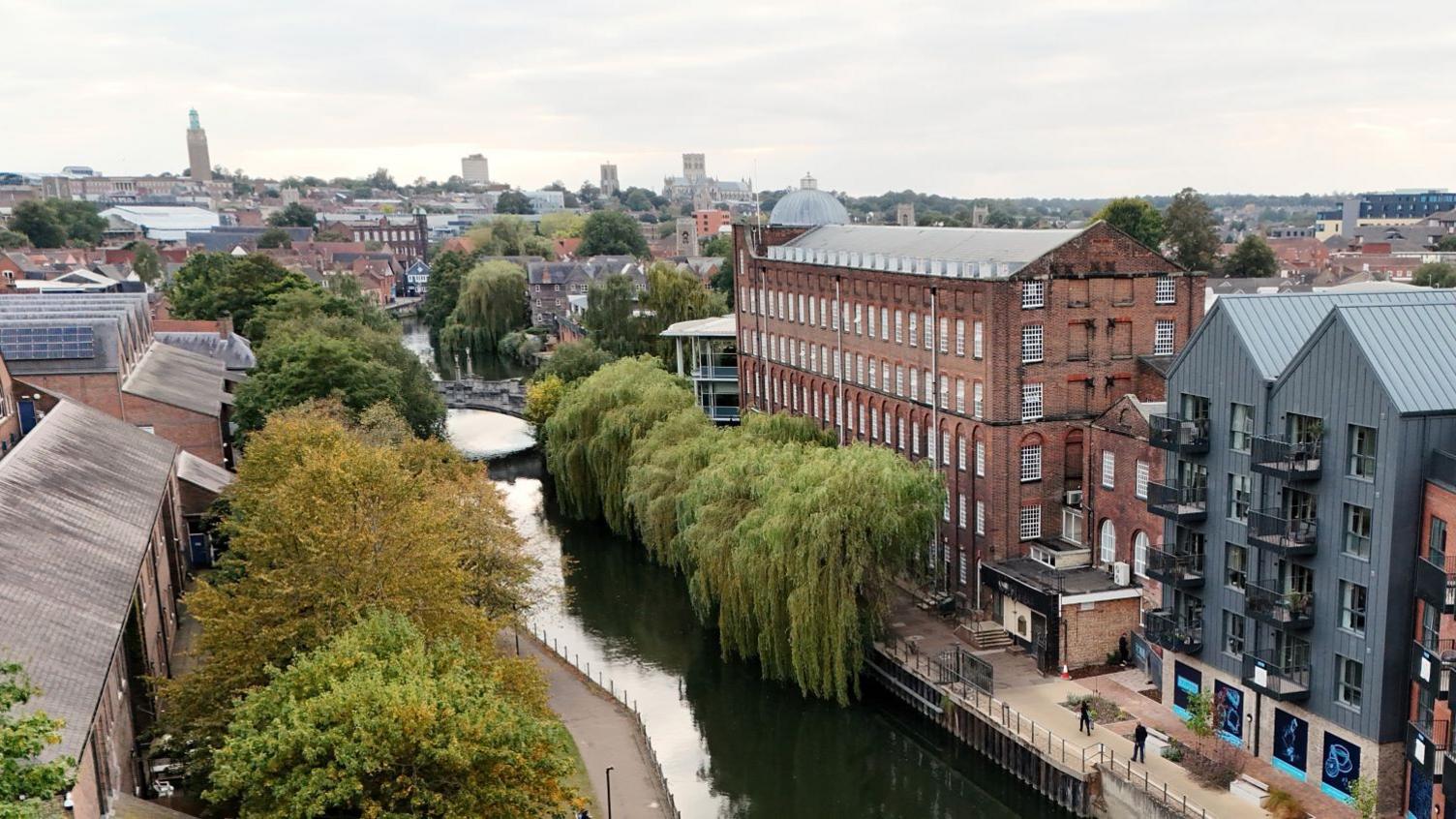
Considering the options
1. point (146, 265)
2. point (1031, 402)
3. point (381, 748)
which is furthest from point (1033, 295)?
point (146, 265)

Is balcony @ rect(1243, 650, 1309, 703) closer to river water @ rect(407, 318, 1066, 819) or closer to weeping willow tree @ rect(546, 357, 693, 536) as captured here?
river water @ rect(407, 318, 1066, 819)

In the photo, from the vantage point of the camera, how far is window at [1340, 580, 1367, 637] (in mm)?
27000

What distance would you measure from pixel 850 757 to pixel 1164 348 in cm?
2025

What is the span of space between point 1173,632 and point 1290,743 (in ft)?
13.8

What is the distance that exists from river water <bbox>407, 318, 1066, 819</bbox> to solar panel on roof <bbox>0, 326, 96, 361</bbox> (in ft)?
77.5

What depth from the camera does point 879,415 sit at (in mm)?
50250

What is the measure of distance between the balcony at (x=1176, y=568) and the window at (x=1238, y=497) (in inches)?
78.2

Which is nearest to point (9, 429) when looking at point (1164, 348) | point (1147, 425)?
point (1147, 425)

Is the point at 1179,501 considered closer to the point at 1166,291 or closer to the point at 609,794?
the point at 1166,291

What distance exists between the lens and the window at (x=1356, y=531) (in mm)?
26750

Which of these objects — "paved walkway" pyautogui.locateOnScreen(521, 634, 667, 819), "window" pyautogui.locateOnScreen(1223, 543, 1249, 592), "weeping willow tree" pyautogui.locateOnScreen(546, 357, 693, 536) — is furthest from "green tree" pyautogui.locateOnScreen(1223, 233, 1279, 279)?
"paved walkway" pyautogui.locateOnScreen(521, 634, 667, 819)

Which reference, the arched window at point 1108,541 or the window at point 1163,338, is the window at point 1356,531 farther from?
the window at point 1163,338

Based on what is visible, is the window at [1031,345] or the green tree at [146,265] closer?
the window at [1031,345]

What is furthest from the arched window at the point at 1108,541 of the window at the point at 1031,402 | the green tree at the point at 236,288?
the green tree at the point at 236,288
